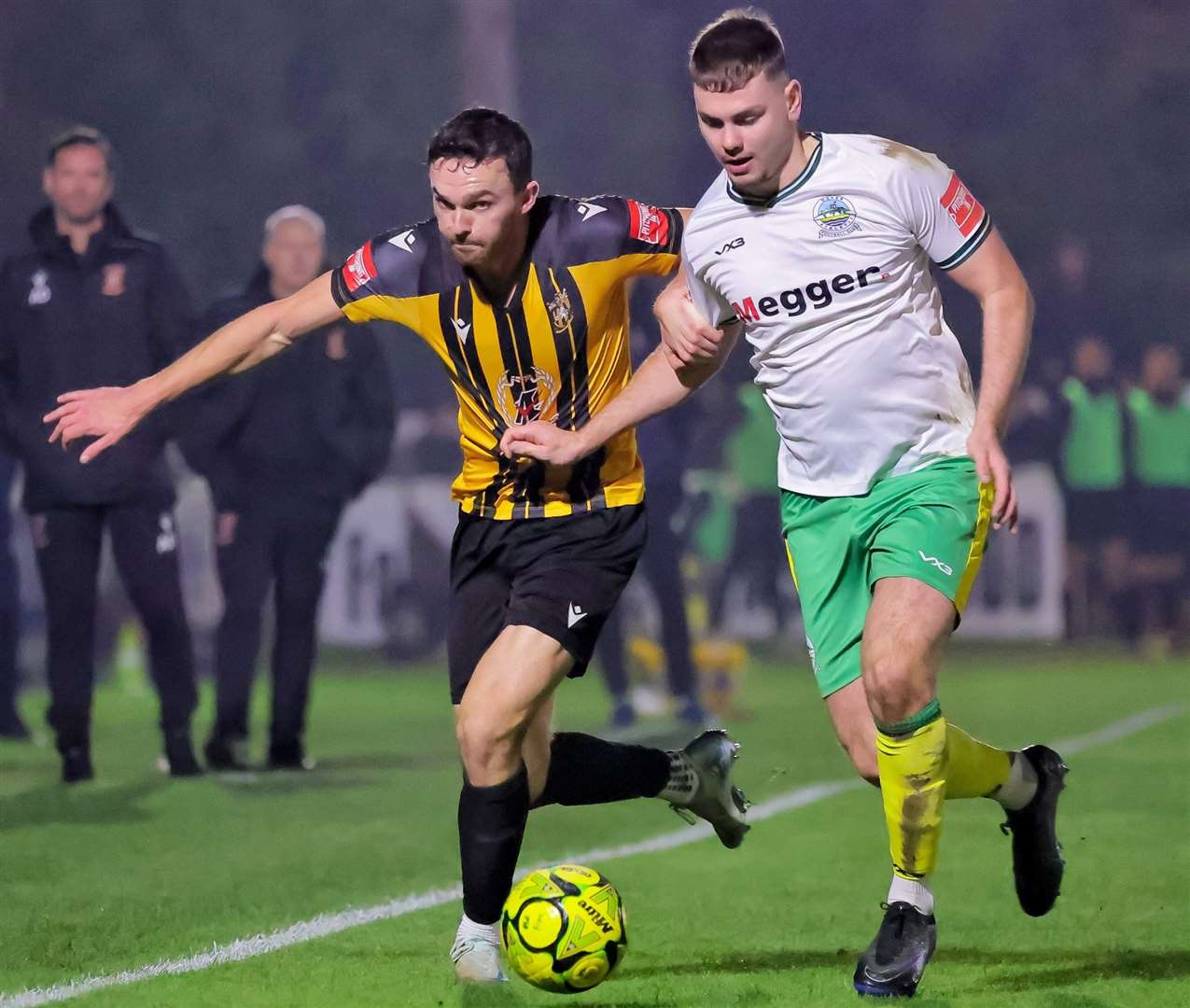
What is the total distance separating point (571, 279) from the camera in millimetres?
4977

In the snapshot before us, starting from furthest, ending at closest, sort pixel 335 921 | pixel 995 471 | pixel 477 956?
pixel 335 921
pixel 477 956
pixel 995 471

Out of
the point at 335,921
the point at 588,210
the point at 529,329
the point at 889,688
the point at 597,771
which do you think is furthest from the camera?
the point at 335,921

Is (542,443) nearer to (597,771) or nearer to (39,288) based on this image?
(597,771)

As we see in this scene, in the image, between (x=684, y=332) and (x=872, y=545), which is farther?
(x=684, y=332)

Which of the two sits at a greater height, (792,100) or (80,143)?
(80,143)

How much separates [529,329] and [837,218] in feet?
2.54

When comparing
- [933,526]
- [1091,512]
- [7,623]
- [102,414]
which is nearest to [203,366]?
[102,414]

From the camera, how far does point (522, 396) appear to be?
496 centimetres

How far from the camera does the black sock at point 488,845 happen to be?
4.66m

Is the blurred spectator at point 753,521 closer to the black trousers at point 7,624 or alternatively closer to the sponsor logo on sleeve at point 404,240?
the black trousers at point 7,624

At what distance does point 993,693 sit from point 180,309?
6.20 m

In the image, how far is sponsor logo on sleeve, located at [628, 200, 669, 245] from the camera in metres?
5.09

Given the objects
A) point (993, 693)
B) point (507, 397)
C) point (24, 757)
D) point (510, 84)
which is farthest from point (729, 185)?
point (510, 84)

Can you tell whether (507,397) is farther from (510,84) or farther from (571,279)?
(510,84)
